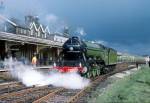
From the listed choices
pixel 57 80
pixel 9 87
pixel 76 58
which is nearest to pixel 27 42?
pixel 76 58

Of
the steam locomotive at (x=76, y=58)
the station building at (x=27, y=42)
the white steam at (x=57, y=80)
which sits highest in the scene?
the station building at (x=27, y=42)

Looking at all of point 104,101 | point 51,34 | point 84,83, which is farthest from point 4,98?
point 51,34

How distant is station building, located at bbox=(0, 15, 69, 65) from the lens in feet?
107

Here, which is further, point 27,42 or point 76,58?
point 27,42

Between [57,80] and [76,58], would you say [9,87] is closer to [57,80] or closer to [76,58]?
[57,80]

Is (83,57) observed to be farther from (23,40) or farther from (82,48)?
(23,40)

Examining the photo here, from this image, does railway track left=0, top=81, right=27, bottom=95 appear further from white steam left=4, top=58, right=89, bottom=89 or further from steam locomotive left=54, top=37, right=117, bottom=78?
steam locomotive left=54, top=37, right=117, bottom=78

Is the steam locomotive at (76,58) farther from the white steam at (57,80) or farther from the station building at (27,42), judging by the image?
the station building at (27,42)

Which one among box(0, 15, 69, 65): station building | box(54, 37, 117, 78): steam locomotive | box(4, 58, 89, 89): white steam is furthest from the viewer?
box(0, 15, 69, 65): station building

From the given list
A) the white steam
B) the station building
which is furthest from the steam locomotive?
the station building

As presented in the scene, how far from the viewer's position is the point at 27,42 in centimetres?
3262

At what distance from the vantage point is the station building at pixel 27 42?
107 ft

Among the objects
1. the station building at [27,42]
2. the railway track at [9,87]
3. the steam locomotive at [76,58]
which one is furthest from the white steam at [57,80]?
the station building at [27,42]

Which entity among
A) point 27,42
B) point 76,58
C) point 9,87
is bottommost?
point 9,87
